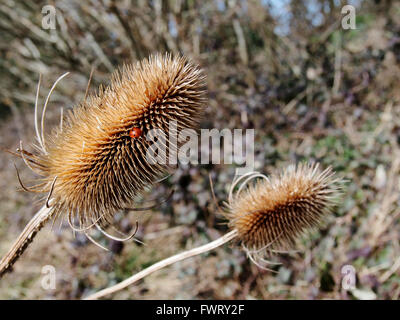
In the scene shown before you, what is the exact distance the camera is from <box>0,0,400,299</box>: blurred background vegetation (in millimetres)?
3002

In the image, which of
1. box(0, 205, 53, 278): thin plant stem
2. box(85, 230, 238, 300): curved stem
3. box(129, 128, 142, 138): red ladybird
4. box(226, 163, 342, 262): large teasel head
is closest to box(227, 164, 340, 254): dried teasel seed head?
box(226, 163, 342, 262): large teasel head

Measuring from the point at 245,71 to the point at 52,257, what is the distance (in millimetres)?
3217

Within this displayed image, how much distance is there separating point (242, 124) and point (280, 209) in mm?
2284

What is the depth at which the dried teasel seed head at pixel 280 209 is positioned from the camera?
1896 mm

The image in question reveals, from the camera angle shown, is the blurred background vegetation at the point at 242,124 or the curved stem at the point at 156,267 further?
the blurred background vegetation at the point at 242,124

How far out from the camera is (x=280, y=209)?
1912 millimetres

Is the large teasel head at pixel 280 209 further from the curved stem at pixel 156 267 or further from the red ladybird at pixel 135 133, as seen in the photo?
the red ladybird at pixel 135 133

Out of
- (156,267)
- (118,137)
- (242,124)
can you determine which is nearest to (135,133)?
(118,137)

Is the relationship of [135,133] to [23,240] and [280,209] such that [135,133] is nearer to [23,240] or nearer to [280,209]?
[23,240]

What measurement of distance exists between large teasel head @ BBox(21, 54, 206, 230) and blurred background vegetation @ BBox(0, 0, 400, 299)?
440 mm

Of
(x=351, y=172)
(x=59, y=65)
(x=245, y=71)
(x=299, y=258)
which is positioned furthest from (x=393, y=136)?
(x=59, y=65)

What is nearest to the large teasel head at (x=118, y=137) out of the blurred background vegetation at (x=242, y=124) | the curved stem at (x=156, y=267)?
the curved stem at (x=156, y=267)

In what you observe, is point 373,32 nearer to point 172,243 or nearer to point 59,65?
point 172,243

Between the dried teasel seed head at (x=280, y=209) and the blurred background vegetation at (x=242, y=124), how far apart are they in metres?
0.68
